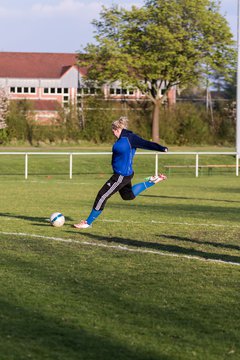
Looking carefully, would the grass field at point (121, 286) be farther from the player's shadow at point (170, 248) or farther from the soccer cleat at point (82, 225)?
the soccer cleat at point (82, 225)

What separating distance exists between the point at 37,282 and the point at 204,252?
3.38m

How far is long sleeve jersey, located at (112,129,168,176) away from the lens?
14.7m

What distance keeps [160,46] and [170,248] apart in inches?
2308

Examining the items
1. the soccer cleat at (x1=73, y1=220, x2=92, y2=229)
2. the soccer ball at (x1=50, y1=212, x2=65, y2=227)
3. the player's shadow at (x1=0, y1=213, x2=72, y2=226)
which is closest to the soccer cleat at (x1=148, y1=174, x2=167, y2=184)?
the soccer cleat at (x1=73, y1=220, x2=92, y2=229)

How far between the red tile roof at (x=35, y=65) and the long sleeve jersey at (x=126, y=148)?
89.1 meters

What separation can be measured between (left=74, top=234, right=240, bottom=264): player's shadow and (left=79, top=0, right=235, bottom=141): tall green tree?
55401mm

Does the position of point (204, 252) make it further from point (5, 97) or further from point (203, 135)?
point (5, 97)

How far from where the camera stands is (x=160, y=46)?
70062 mm

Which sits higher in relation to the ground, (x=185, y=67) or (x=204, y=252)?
(x=185, y=67)

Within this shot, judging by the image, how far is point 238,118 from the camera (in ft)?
137

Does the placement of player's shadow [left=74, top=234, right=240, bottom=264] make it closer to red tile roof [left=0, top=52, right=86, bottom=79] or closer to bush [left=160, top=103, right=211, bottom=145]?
bush [left=160, top=103, right=211, bottom=145]

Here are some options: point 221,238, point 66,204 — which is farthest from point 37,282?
point 66,204

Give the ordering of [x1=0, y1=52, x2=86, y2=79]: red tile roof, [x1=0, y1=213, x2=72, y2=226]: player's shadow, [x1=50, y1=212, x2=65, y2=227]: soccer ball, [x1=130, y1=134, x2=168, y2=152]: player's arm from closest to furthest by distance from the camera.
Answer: [x1=130, y1=134, x2=168, y2=152]: player's arm → [x1=50, y1=212, x2=65, y2=227]: soccer ball → [x1=0, y1=213, x2=72, y2=226]: player's shadow → [x1=0, y1=52, x2=86, y2=79]: red tile roof

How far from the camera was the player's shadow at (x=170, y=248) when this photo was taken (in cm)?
1173
